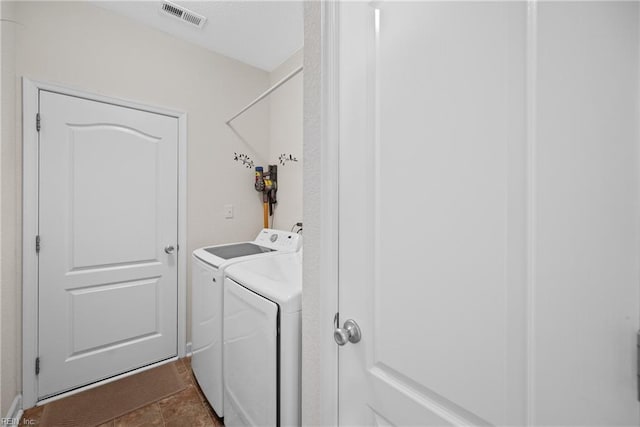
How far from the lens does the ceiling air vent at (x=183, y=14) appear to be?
184cm

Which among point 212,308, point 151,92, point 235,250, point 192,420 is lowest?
point 192,420

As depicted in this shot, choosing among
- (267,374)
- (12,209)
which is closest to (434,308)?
(267,374)

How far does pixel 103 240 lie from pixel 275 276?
135 cm

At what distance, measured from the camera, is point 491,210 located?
1.62 feet

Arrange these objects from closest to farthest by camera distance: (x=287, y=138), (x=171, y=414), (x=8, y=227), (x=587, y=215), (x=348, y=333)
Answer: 1. (x=587, y=215)
2. (x=348, y=333)
3. (x=8, y=227)
4. (x=171, y=414)
5. (x=287, y=138)

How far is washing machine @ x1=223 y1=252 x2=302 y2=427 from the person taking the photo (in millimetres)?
1015

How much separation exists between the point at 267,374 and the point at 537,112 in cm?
121

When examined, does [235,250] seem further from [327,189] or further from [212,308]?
[327,189]

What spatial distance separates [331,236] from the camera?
80cm

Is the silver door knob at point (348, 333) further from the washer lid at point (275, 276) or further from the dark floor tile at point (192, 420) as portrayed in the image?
the dark floor tile at point (192, 420)

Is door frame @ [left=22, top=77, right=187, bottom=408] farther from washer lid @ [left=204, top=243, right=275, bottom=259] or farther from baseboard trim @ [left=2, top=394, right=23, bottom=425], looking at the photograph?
washer lid @ [left=204, top=243, right=275, bottom=259]

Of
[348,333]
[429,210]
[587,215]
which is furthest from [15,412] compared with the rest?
[587,215]

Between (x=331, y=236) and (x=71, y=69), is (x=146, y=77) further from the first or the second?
(x=331, y=236)

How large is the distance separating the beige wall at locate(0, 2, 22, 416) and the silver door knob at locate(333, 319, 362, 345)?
1.87m
